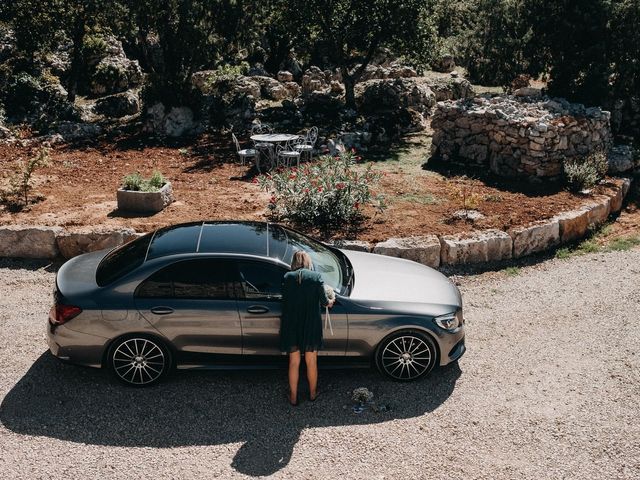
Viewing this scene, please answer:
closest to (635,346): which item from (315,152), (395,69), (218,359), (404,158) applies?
(218,359)

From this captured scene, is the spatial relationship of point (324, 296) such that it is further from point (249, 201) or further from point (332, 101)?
point (332, 101)

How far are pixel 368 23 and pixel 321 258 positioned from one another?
14.2 meters

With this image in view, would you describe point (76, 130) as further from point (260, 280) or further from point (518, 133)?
point (260, 280)

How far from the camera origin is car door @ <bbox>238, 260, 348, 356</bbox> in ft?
22.4

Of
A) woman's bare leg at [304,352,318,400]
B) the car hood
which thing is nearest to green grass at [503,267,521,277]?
the car hood

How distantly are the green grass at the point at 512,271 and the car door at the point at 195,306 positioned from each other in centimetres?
524

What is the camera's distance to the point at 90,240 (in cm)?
1033

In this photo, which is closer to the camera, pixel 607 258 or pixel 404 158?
pixel 607 258

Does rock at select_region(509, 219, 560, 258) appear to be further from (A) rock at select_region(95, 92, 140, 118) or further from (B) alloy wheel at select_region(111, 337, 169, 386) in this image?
(A) rock at select_region(95, 92, 140, 118)

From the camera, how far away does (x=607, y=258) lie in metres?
10.8

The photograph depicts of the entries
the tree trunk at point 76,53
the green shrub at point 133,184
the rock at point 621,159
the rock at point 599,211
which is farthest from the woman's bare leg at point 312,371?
the tree trunk at point 76,53

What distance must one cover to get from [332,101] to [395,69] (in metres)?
6.77

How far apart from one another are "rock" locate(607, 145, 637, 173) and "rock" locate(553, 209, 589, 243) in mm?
3498

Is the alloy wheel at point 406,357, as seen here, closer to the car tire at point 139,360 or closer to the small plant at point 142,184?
Answer: the car tire at point 139,360
